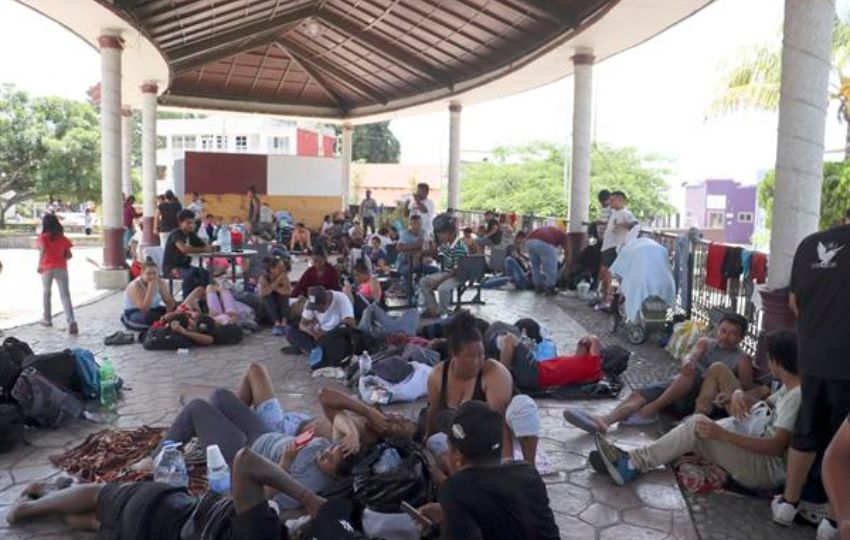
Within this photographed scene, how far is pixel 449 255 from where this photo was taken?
1043cm

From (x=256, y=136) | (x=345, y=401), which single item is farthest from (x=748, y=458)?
(x=256, y=136)

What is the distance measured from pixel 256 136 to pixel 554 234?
38.7 metres

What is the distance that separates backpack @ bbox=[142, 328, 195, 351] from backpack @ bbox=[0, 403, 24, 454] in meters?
2.89

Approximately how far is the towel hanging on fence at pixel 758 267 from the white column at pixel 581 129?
5.93 meters

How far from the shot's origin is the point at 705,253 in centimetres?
848

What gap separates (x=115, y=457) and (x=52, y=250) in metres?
5.06

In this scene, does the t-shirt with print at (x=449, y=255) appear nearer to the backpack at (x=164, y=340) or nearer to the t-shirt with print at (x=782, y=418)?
the backpack at (x=164, y=340)

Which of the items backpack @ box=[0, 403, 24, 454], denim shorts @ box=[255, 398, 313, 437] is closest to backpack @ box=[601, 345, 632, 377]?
denim shorts @ box=[255, 398, 313, 437]

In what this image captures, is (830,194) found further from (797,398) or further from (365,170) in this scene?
(365,170)

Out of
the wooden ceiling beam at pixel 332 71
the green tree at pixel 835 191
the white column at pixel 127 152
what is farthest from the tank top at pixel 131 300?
the green tree at pixel 835 191

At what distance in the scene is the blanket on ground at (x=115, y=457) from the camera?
13.9 feet

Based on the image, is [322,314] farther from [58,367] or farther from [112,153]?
[112,153]

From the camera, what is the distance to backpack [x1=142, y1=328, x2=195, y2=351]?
7922mm

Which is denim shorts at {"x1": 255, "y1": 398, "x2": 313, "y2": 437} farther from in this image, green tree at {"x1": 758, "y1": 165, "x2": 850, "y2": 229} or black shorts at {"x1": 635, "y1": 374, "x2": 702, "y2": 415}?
green tree at {"x1": 758, "y1": 165, "x2": 850, "y2": 229}
